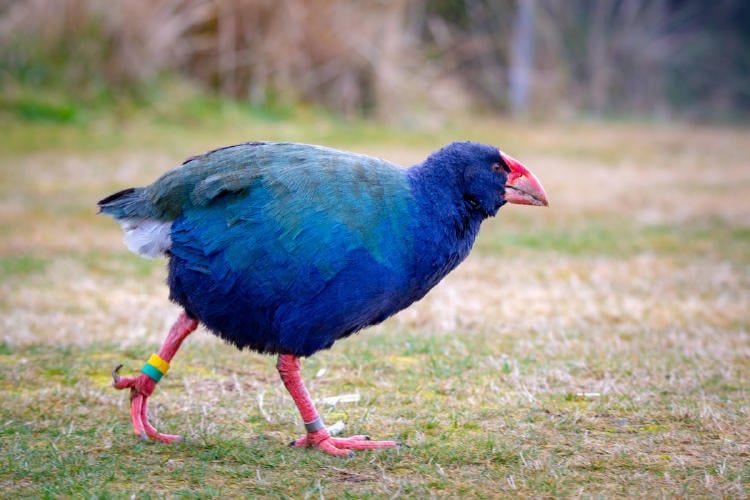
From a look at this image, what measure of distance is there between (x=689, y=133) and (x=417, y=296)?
10031mm

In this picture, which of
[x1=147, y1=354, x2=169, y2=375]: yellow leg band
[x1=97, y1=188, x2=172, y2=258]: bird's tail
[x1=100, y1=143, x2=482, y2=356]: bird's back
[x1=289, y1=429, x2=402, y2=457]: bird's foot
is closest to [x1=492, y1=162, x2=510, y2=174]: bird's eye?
[x1=100, y1=143, x2=482, y2=356]: bird's back

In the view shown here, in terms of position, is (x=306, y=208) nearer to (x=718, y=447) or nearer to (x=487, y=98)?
(x=718, y=447)

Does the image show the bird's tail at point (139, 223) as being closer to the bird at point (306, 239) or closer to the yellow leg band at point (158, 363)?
the bird at point (306, 239)

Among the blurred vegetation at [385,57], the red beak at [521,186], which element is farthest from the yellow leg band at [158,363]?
the blurred vegetation at [385,57]

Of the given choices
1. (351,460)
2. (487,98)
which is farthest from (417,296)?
(487,98)

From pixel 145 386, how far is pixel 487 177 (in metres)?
1.45

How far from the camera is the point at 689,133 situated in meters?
12.4

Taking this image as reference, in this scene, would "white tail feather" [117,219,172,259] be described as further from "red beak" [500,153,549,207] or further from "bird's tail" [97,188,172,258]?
"red beak" [500,153,549,207]

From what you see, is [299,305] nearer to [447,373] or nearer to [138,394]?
[138,394]

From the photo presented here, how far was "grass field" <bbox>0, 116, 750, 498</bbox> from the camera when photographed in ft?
9.94

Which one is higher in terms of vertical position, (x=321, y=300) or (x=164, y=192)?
(x=164, y=192)

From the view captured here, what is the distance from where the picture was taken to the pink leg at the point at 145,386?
3.38m

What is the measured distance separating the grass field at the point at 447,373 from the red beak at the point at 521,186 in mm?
816

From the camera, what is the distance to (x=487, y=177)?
3385mm
